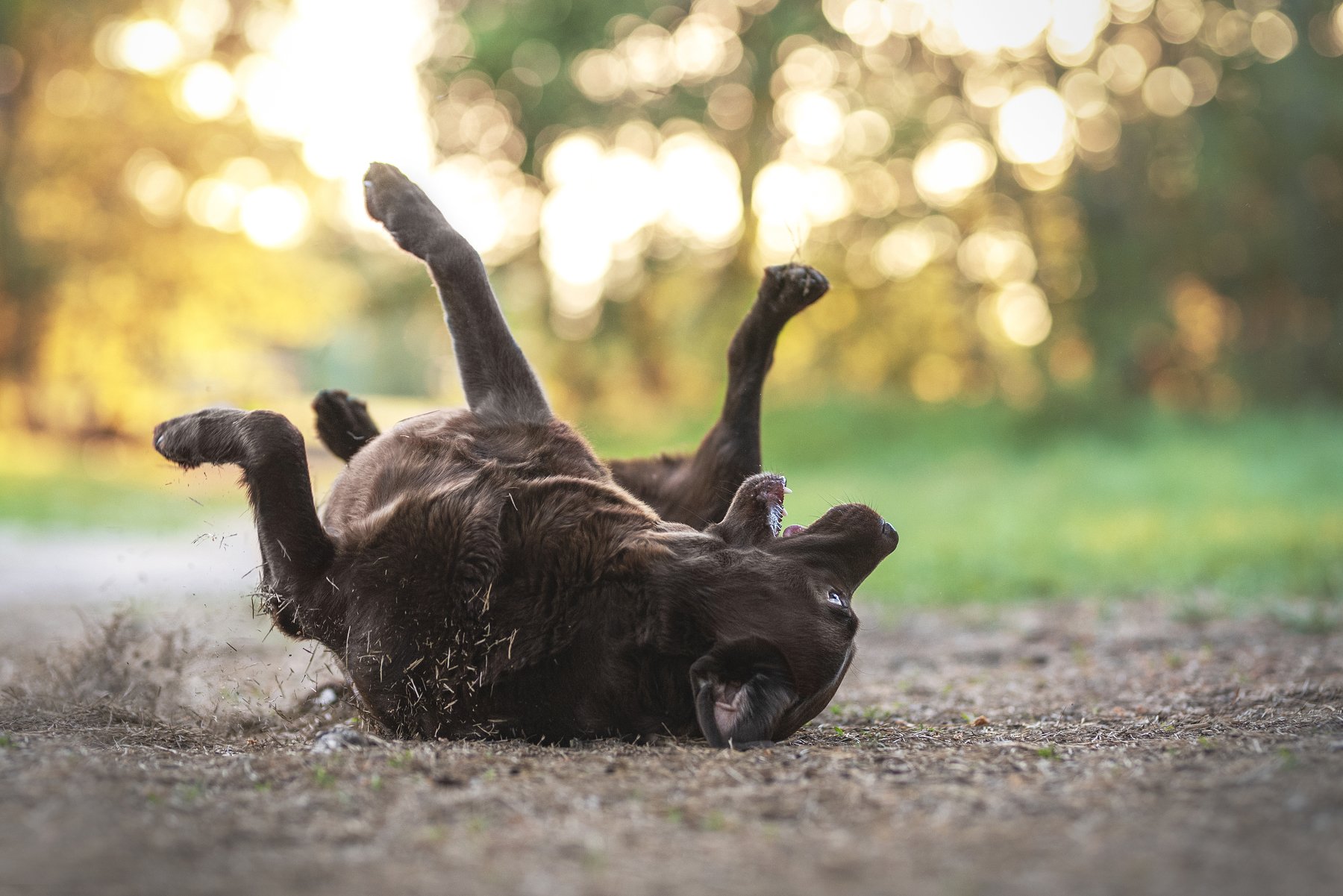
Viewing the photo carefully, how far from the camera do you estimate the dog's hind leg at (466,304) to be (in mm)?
3947

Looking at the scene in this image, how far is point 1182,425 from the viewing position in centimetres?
1416

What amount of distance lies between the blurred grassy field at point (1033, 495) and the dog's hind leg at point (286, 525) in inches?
10.2

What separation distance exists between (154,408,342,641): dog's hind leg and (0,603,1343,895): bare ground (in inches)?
15.2

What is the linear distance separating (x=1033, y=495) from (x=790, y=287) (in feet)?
27.8

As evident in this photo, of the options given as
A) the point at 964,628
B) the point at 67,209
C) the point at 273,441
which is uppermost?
the point at 67,209

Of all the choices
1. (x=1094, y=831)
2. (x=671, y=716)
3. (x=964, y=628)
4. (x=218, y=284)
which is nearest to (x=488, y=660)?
(x=671, y=716)

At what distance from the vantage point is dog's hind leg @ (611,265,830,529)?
4.45 m

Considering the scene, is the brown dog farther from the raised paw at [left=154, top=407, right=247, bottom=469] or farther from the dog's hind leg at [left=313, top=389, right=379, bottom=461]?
the dog's hind leg at [left=313, top=389, right=379, bottom=461]

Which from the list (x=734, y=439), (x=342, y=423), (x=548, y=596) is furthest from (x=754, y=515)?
(x=342, y=423)

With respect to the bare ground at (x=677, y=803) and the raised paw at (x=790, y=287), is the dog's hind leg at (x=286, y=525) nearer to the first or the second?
the bare ground at (x=677, y=803)

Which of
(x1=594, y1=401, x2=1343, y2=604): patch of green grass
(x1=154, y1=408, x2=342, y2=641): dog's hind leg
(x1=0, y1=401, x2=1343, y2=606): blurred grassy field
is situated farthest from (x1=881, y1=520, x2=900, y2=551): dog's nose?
(x1=154, y1=408, x2=342, y2=641): dog's hind leg

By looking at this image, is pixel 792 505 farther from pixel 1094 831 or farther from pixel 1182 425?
pixel 1094 831

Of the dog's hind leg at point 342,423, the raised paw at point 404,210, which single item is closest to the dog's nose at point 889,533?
the raised paw at point 404,210

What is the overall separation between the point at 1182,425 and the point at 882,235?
20.0 ft
